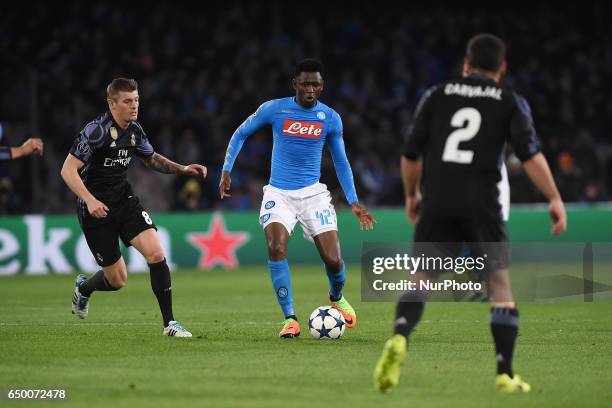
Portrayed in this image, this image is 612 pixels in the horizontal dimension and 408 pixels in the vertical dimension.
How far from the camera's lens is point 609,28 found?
3119cm

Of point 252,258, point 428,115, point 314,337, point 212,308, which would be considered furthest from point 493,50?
point 252,258

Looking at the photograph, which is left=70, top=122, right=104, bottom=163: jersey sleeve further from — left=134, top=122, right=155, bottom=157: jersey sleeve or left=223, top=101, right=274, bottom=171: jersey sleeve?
left=223, top=101, right=274, bottom=171: jersey sleeve

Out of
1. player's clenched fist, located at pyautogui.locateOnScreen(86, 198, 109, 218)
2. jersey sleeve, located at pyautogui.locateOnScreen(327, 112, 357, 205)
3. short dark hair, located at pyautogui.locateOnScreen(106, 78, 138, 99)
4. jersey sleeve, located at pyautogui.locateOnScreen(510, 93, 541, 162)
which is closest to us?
jersey sleeve, located at pyautogui.locateOnScreen(510, 93, 541, 162)

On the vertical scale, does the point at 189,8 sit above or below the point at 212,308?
above

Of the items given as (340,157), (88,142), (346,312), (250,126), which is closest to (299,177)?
(340,157)

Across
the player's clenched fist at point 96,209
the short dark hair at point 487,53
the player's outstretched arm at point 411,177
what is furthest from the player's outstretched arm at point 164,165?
the short dark hair at point 487,53

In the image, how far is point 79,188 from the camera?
10.1m

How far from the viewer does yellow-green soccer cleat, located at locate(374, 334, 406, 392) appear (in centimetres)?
708

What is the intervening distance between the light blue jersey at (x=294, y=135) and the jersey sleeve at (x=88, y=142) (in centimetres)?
130

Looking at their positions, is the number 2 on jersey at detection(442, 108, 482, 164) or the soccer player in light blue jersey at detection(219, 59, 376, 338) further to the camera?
the soccer player in light blue jersey at detection(219, 59, 376, 338)

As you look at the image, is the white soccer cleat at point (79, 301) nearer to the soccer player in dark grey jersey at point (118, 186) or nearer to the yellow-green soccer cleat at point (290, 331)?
the soccer player in dark grey jersey at point (118, 186)

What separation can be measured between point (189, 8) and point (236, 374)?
23.4 m

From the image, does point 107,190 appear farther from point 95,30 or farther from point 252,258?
point 95,30

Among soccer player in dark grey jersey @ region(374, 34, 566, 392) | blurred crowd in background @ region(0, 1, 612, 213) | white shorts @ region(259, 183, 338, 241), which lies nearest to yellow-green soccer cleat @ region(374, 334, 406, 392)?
soccer player in dark grey jersey @ region(374, 34, 566, 392)
